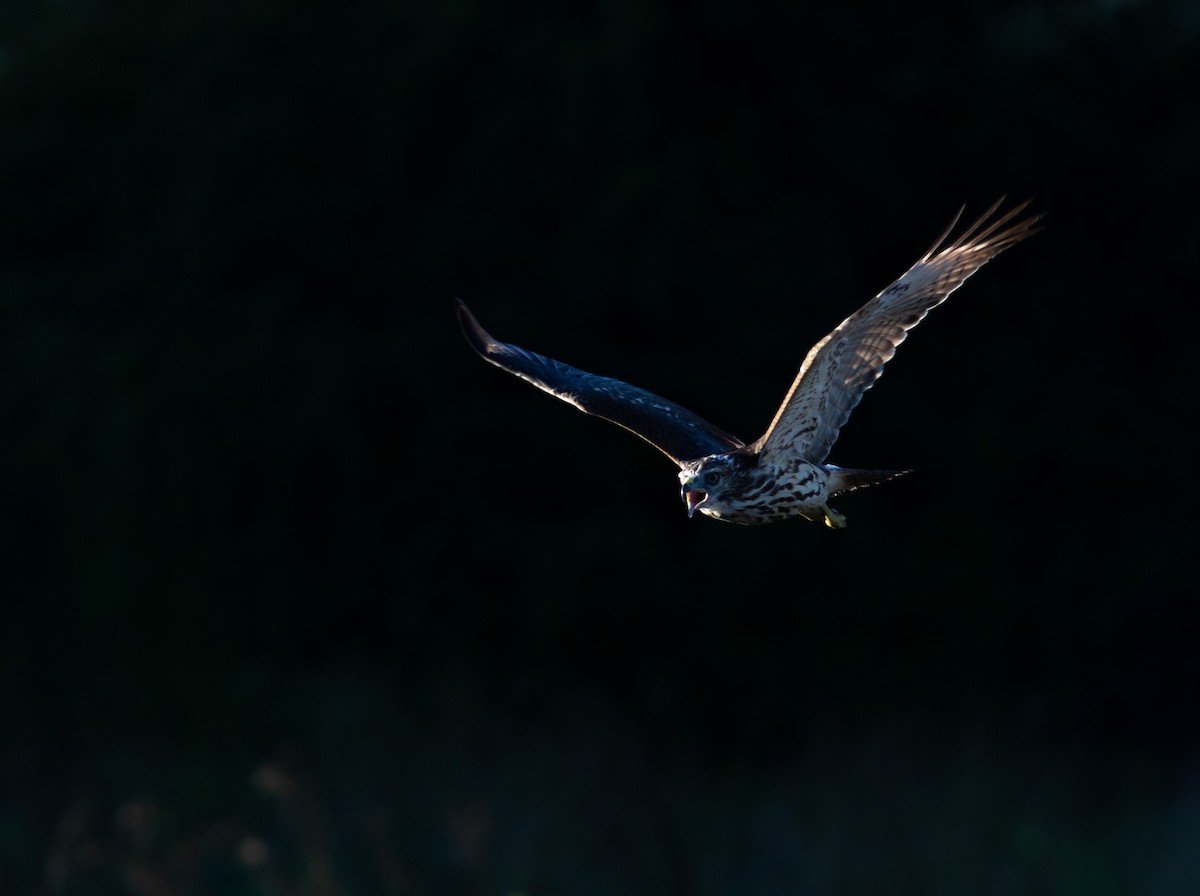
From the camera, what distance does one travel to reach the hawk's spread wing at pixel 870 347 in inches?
184

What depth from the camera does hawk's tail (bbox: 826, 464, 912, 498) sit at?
4.98m

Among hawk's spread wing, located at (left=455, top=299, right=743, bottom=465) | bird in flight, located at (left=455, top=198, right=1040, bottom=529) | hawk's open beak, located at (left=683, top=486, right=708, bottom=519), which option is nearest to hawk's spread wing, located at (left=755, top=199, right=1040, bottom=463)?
bird in flight, located at (left=455, top=198, right=1040, bottom=529)

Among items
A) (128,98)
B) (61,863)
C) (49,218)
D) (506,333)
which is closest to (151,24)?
(128,98)

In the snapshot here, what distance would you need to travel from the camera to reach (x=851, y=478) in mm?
5074

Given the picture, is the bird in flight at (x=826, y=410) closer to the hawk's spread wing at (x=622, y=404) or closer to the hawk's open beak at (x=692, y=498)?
the hawk's open beak at (x=692, y=498)

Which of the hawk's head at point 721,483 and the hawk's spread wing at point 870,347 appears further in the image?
the hawk's head at point 721,483

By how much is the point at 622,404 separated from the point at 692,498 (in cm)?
76

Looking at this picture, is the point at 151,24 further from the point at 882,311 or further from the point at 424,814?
the point at 882,311

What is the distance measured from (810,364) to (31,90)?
952 centimetres

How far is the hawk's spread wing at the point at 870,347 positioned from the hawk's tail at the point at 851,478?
4.1 inches

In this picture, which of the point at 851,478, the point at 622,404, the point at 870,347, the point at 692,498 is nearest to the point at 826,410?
the point at 870,347

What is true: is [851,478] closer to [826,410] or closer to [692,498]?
[826,410]

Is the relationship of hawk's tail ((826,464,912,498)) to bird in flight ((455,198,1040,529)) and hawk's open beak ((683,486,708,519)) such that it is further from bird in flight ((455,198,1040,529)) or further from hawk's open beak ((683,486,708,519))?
hawk's open beak ((683,486,708,519))

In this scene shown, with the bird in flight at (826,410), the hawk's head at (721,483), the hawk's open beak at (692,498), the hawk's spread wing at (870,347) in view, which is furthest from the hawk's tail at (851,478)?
the hawk's open beak at (692,498)
